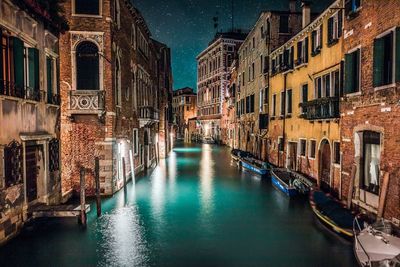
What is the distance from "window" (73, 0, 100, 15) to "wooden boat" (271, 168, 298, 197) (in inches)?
446

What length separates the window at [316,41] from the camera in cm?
1573

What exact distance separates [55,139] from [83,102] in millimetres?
2039

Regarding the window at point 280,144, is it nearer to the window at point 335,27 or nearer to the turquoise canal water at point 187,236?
the turquoise canal water at point 187,236

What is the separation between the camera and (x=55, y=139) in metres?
12.1

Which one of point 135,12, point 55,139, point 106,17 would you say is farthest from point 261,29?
point 55,139

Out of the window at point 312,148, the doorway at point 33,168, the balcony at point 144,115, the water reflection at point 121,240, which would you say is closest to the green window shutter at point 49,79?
the doorway at point 33,168

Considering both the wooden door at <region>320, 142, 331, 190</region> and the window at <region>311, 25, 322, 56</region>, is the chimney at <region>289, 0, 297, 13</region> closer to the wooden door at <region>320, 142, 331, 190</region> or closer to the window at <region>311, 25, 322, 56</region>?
the window at <region>311, 25, 322, 56</region>

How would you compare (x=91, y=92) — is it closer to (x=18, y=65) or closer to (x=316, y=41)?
(x=18, y=65)

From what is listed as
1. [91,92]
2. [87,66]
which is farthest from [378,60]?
[87,66]

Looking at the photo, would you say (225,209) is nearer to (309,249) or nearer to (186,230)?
(186,230)

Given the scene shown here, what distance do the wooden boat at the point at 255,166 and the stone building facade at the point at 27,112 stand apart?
12.6m

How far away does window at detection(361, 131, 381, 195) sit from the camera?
10.3 metres

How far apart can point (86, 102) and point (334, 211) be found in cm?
1004

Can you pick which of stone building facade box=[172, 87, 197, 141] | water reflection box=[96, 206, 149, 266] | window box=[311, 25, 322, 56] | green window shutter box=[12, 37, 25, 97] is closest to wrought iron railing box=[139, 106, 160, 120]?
water reflection box=[96, 206, 149, 266]
